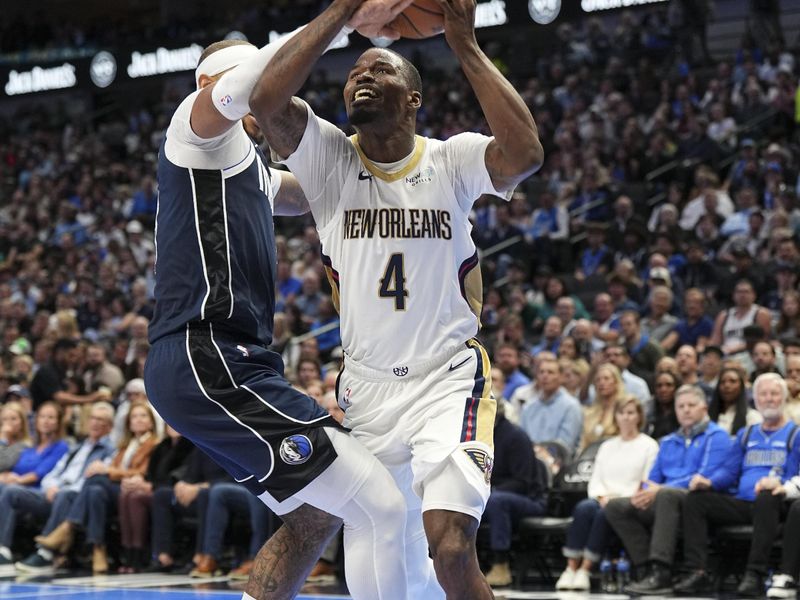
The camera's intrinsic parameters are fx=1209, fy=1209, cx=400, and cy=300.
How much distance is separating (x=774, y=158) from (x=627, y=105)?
12.3ft

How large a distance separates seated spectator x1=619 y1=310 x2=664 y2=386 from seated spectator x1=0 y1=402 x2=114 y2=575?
5315mm

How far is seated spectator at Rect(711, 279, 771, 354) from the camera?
39.6 feet

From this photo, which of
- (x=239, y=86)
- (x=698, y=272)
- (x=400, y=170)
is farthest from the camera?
(x=698, y=272)

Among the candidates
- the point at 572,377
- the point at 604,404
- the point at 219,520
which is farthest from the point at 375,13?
the point at 572,377

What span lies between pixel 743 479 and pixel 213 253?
597 centimetres

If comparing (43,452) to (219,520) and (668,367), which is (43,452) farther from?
(668,367)

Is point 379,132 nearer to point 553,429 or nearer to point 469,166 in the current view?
point 469,166

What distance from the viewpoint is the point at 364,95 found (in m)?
4.73

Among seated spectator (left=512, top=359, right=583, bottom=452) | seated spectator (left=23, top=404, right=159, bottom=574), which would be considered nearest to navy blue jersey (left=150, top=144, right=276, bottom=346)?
seated spectator (left=512, top=359, right=583, bottom=452)

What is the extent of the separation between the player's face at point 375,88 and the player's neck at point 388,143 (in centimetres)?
9

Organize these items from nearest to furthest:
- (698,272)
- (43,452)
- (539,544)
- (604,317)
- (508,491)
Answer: (508,491) < (539,544) < (43,452) < (604,317) < (698,272)

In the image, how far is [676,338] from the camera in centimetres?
1262

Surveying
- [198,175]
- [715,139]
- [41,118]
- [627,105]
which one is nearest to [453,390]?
[198,175]

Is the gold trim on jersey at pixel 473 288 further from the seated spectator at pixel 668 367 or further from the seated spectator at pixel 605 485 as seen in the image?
the seated spectator at pixel 668 367
